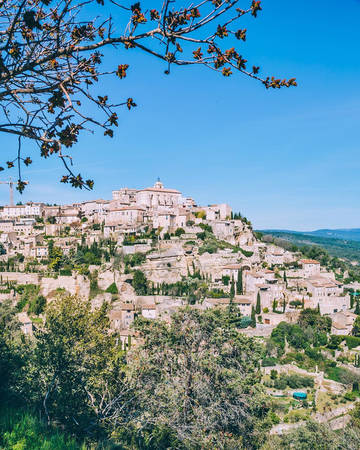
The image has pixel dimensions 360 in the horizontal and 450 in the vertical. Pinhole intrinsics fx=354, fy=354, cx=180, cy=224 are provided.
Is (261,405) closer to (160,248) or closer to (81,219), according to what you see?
(160,248)

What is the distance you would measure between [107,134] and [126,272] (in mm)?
33829

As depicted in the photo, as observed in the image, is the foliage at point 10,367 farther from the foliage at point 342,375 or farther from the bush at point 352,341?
the bush at point 352,341

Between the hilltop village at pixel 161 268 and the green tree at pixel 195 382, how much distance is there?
47.3ft

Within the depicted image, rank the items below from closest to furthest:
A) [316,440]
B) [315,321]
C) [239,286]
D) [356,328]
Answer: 1. [316,440]
2. [356,328]
3. [315,321]
4. [239,286]

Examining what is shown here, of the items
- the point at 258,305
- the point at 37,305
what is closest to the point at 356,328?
the point at 258,305

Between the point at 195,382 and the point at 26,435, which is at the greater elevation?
the point at 26,435

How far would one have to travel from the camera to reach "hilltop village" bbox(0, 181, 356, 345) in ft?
108

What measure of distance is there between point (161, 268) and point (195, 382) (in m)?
28.3

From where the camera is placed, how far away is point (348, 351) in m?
29.1

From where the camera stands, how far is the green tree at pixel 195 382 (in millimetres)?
9320

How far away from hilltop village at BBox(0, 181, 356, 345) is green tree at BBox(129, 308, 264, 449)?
1441cm

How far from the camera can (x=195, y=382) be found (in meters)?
10.6

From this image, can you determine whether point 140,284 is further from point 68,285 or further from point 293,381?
point 293,381

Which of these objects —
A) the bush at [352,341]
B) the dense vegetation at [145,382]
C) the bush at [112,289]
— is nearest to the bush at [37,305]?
the bush at [112,289]
